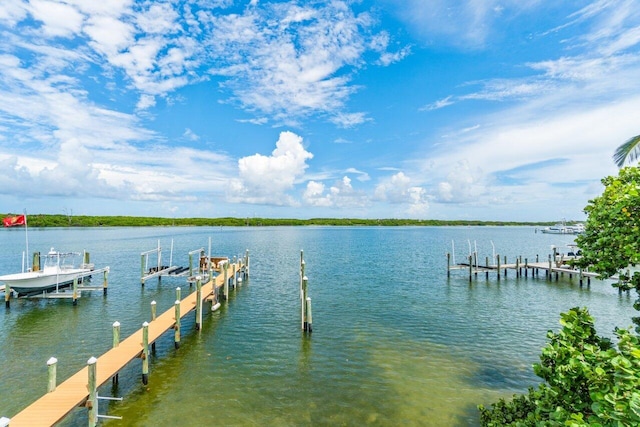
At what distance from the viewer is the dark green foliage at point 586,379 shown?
3996mm

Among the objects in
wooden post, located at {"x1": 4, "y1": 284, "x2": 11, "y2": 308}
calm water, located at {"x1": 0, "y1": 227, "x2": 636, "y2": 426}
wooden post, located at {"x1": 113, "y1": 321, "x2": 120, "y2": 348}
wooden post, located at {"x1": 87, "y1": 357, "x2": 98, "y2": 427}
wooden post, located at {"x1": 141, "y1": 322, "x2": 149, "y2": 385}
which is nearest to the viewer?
wooden post, located at {"x1": 87, "y1": 357, "x2": 98, "y2": 427}

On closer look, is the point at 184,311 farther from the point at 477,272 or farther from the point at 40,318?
the point at 477,272

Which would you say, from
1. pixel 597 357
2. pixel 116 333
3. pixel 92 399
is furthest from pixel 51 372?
pixel 597 357

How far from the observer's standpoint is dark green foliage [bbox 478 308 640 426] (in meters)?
4.00

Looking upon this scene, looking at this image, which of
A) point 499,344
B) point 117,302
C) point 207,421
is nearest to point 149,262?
point 117,302

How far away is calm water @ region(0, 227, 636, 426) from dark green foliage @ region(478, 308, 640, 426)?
21.3ft

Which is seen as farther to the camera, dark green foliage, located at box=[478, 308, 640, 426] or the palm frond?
the palm frond

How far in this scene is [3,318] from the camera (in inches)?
845

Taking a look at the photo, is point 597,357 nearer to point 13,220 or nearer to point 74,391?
point 74,391

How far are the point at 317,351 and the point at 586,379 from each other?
12979 millimetres

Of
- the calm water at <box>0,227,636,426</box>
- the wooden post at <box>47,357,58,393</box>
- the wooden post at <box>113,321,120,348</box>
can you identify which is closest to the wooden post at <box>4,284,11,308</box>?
the calm water at <box>0,227,636,426</box>

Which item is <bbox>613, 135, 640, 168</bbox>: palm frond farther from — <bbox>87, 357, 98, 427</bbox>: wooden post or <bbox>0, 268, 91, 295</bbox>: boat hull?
<bbox>0, 268, 91, 295</bbox>: boat hull

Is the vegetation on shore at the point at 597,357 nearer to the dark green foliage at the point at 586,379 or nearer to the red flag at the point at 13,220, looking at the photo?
the dark green foliage at the point at 586,379

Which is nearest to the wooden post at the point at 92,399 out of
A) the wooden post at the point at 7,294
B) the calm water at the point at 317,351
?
the calm water at the point at 317,351
